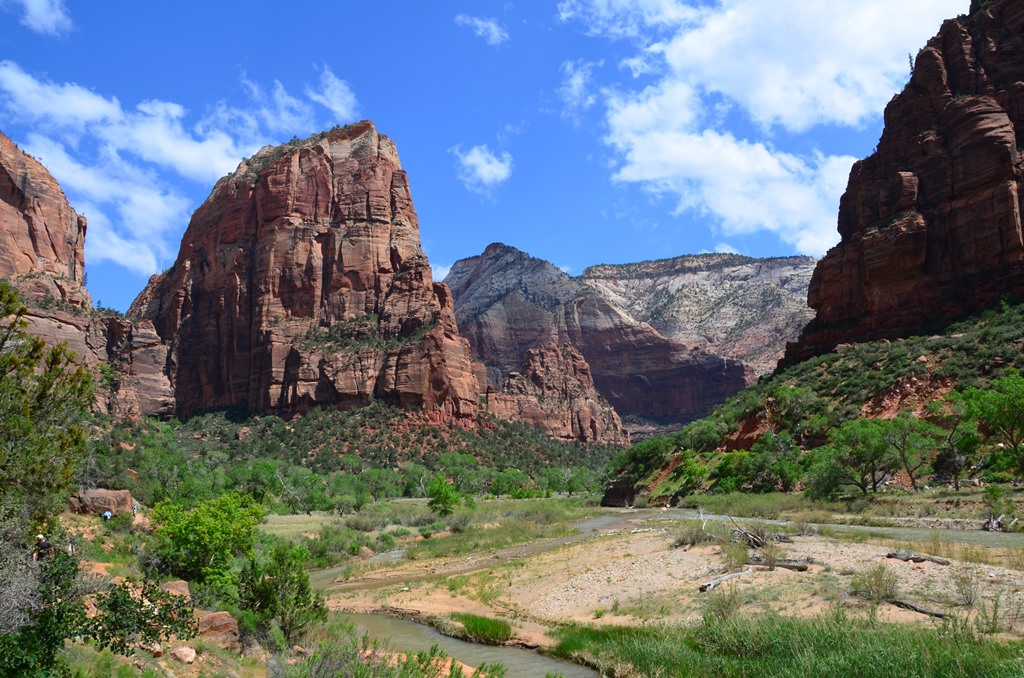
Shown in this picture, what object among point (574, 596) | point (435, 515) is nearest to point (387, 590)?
point (574, 596)

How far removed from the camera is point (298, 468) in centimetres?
7612

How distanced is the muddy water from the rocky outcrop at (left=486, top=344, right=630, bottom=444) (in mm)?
113451

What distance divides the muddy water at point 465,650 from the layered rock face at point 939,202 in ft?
183

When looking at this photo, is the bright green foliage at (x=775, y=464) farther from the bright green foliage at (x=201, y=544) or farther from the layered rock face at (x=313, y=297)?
the layered rock face at (x=313, y=297)

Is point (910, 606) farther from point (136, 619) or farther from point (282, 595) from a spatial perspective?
point (136, 619)

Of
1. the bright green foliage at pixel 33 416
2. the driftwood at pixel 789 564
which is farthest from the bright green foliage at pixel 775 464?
the bright green foliage at pixel 33 416

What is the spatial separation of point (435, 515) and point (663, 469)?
23695mm

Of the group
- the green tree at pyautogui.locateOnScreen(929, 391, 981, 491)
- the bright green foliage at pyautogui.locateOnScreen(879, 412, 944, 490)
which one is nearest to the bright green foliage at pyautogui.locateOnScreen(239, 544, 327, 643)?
the bright green foliage at pyautogui.locateOnScreen(879, 412, 944, 490)

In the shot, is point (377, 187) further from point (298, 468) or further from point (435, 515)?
point (435, 515)

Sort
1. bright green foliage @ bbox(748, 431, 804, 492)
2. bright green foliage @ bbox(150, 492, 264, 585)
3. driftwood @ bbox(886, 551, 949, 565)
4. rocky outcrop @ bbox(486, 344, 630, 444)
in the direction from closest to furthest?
driftwood @ bbox(886, 551, 949, 565) → bright green foliage @ bbox(150, 492, 264, 585) → bright green foliage @ bbox(748, 431, 804, 492) → rocky outcrop @ bbox(486, 344, 630, 444)

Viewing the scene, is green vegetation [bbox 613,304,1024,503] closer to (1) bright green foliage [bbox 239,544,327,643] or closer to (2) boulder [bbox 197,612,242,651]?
(1) bright green foliage [bbox 239,544,327,643]

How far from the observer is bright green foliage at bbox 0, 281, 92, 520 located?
30.6 feet

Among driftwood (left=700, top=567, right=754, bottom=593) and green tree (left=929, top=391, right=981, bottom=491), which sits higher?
green tree (left=929, top=391, right=981, bottom=491)

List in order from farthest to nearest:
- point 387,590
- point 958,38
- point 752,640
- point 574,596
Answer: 1. point 958,38
2. point 387,590
3. point 574,596
4. point 752,640
